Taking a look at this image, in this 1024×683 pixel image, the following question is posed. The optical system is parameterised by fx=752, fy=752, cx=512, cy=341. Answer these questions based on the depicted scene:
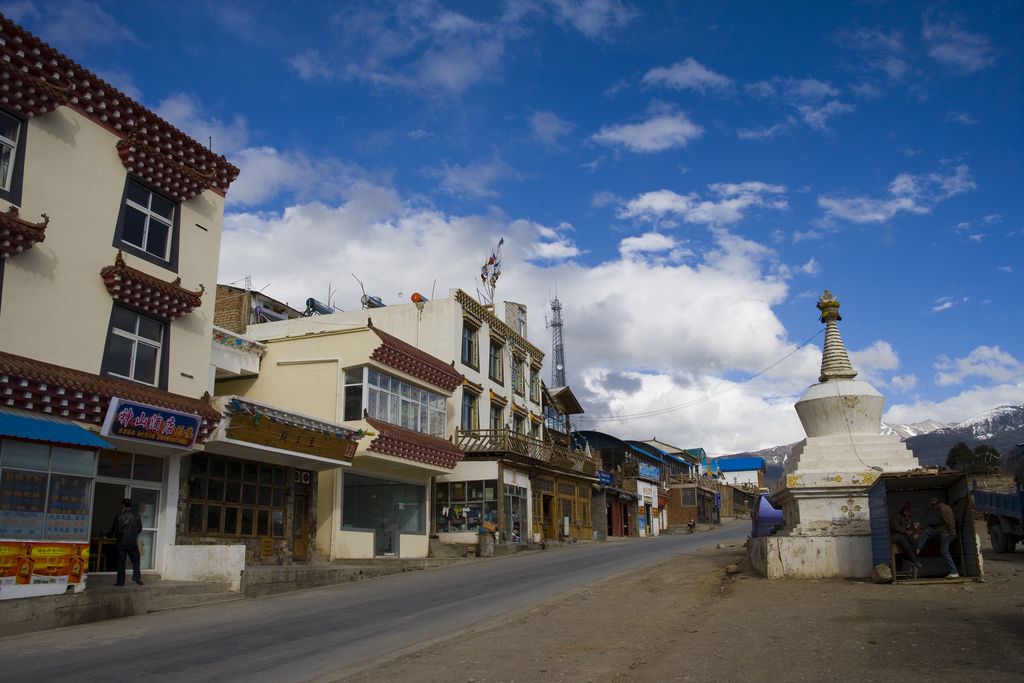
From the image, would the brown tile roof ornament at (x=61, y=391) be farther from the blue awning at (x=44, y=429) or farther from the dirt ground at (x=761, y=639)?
the dirt ground at (x=761, y=639)

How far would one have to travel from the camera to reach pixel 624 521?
52000mm

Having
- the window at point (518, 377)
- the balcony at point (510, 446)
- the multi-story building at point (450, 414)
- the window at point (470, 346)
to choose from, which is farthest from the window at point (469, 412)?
the window at point (518, 377)

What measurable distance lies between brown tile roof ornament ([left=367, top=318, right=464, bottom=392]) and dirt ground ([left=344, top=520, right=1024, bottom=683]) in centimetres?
1328

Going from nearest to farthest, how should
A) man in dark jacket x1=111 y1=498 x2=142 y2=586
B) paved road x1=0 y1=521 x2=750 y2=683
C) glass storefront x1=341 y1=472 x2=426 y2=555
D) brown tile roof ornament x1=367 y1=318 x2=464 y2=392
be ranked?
paved road x1=0 y1=521 x2=750 y2=683
man in dark jacket x1=111 y1=498 x2=142 y2=586
brown tile roof ornament x1=367 y1=318 x2=464 y2=392
glass storefront x1=341 y1=472 x2=426 y2=555

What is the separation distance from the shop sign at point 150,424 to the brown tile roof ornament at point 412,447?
297 inches

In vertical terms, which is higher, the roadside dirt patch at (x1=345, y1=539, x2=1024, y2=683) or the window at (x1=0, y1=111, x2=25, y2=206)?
the window at (x1=0, y1=111, x2=25, y2=206)

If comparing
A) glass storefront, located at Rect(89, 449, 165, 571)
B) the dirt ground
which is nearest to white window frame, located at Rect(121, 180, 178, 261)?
glass storefront, located at Rect(89, 449, 165, 571)

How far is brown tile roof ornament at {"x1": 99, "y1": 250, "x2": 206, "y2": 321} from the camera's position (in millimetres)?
16016

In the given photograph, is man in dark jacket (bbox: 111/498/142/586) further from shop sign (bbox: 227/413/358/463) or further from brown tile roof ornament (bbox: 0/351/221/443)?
shop sign (bbox: 227/413/358/463)

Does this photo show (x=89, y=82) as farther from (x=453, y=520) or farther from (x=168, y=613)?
(x=453, y=520)

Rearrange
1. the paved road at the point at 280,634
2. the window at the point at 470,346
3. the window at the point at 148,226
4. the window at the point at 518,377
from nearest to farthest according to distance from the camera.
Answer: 1. the paved road at the point at 280,634
2. the window at the point at 148,226
3. the window at the point at 470,346
4. the window at the point at 518,377

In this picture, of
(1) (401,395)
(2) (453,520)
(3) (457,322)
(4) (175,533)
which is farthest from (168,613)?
(3) (457,322)

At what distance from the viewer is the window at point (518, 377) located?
127ft

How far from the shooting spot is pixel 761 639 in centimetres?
838
